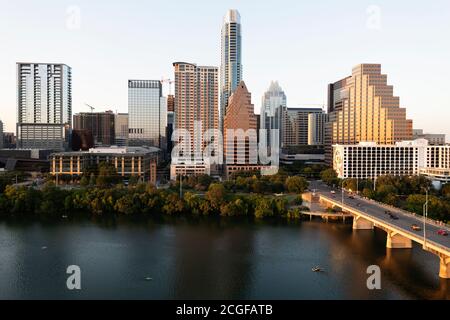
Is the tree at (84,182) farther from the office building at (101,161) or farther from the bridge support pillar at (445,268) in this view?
the bridge support pillar at (445,268)

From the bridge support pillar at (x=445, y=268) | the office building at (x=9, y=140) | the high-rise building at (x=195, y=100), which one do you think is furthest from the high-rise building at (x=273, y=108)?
the bridge support pillar at (x=445, y=268)

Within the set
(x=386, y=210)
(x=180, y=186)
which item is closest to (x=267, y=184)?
(x=180, y=186)

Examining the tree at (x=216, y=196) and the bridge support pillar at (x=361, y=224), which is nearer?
the bridge support pillar at (x=361, y=224)

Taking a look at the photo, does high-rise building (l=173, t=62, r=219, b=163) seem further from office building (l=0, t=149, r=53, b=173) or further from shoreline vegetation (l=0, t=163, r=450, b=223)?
shoreline vegetation (l=0, t=163, r=450, b=223)

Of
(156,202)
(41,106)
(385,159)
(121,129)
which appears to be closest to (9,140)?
(121,129)

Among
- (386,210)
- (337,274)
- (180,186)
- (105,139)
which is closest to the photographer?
(337,274)

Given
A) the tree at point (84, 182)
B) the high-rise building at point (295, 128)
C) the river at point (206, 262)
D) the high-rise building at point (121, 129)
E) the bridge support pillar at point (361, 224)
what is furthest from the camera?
the high-rise building at point (295, 128)

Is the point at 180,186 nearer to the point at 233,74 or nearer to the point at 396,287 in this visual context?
the point at 396,287
